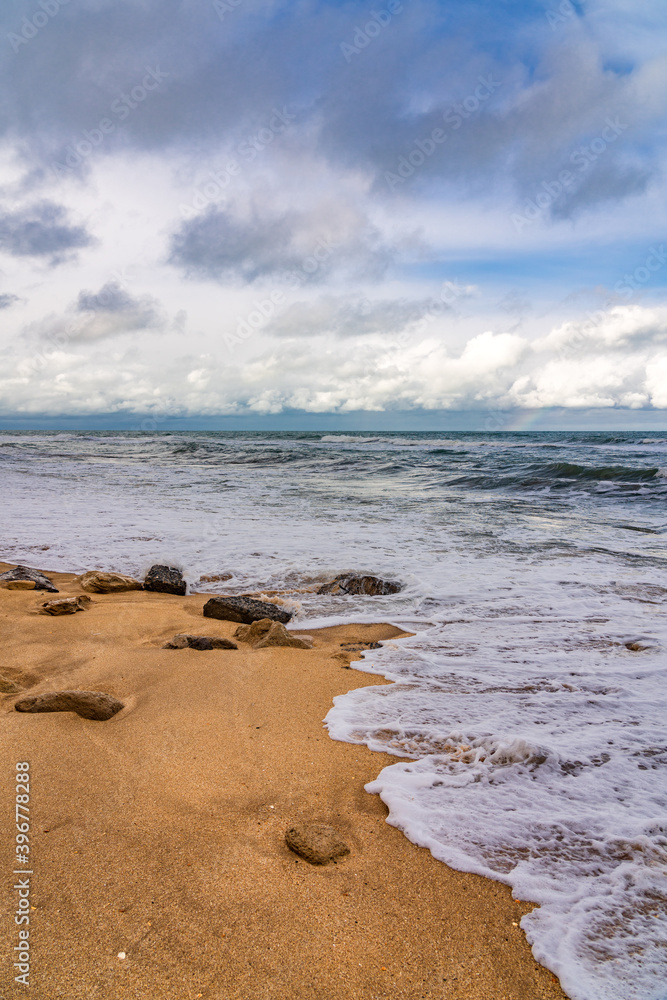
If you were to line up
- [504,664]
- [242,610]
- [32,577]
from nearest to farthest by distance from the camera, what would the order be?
[504,664]
[242,610]
[32,577]

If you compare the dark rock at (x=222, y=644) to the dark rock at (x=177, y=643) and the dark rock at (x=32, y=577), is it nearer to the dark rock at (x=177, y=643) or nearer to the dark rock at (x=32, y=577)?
the dark rock at (x=177, y=643)

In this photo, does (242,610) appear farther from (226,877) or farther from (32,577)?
(226,877)

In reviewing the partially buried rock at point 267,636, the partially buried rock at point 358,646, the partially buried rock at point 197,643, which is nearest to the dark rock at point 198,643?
the partially buried rock at point 197,643

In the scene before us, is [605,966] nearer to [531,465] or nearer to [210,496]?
[210,496]

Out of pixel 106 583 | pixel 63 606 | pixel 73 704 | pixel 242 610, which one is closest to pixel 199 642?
pixel 242 610

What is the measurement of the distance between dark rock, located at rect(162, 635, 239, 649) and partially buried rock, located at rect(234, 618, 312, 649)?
0.61 feet

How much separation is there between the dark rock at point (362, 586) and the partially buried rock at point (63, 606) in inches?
85.4

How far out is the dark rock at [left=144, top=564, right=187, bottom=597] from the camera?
5.27 meters

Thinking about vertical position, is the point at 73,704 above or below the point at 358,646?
above

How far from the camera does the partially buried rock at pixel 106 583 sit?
5.11 meters

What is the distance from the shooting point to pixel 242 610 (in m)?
4.40

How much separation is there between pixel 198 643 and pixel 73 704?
107 centimetres

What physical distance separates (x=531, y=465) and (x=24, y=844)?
1903 centimetres

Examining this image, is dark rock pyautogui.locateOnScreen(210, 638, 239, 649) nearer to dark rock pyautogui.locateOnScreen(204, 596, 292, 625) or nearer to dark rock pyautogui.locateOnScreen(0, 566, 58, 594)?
dark rock pyautogui.locateOnScreen(204, 596, 292, 625)
